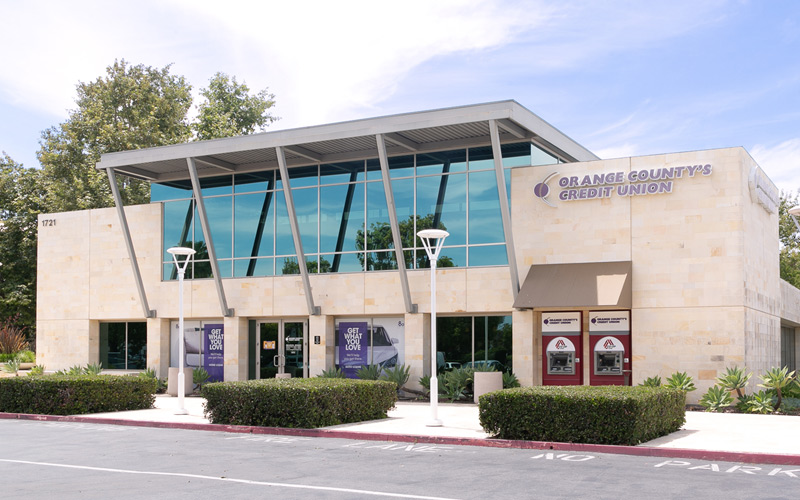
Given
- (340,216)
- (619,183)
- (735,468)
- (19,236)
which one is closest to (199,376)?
(340,216)

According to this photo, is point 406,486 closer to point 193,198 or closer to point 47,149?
point 193,198

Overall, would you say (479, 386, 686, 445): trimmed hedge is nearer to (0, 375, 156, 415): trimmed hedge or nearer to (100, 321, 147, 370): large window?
(0, 375, 156, 415): trimmed hedge

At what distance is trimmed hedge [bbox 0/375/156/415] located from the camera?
2181 centimetres

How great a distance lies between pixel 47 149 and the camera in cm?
4816

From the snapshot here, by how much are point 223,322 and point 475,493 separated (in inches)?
835

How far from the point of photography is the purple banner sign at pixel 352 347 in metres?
27.4

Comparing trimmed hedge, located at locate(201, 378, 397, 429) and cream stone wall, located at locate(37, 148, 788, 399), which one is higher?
cream stone wall, located at locate(37, 148, 788, 399)

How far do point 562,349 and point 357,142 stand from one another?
29.8 feet

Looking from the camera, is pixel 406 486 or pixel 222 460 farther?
pixel 222 460

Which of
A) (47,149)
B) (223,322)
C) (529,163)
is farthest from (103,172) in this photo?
(529,163)

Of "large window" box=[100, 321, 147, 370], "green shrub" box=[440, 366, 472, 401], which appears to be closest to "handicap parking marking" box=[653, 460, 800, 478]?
"green shrub" box=[440, 366, 472, 401]

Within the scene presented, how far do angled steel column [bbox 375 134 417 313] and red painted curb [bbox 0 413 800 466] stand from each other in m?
8.79

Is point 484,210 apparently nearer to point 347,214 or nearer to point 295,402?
point 347,214

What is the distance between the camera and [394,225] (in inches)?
997
